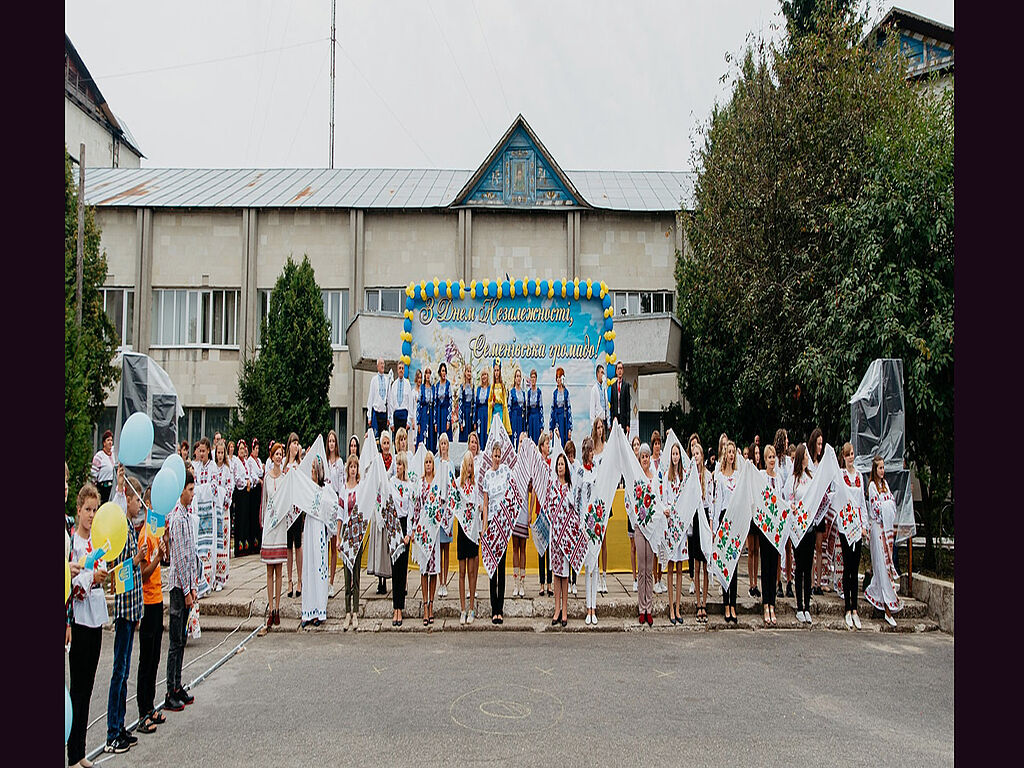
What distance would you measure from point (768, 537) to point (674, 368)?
1095 centimetres

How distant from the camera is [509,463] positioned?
11.0m

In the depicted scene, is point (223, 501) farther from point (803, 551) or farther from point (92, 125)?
point (92, 125)

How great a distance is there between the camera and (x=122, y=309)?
25.5m

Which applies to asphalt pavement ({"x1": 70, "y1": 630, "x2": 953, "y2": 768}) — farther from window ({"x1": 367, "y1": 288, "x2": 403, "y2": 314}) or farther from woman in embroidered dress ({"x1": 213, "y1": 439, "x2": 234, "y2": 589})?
window ({"x1": 367, "y1": 288, "x2": 403, "y2": 314})

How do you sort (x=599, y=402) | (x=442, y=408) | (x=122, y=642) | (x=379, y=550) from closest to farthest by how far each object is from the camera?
1. (x=122, y=642)
2. (x=379, y=550)
3. (x=599, y=402)
4. (x=442, y=408)

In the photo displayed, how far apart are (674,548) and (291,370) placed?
14512 mm

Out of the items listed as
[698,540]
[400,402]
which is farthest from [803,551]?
[400,402]

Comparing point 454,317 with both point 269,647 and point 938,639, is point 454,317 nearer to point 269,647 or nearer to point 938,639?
point 269,647

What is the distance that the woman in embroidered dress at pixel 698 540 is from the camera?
10539 millimetres

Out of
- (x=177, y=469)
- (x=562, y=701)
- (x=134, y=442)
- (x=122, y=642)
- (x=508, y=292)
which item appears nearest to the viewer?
(x=122, y=642)

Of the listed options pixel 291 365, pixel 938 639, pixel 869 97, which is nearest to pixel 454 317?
pixel 291 365

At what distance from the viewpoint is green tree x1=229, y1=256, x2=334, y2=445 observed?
21297 mm

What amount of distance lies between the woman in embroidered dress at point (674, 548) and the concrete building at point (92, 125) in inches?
1137

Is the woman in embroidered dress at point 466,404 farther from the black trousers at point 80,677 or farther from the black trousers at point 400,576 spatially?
the black trousers at point 80,677
